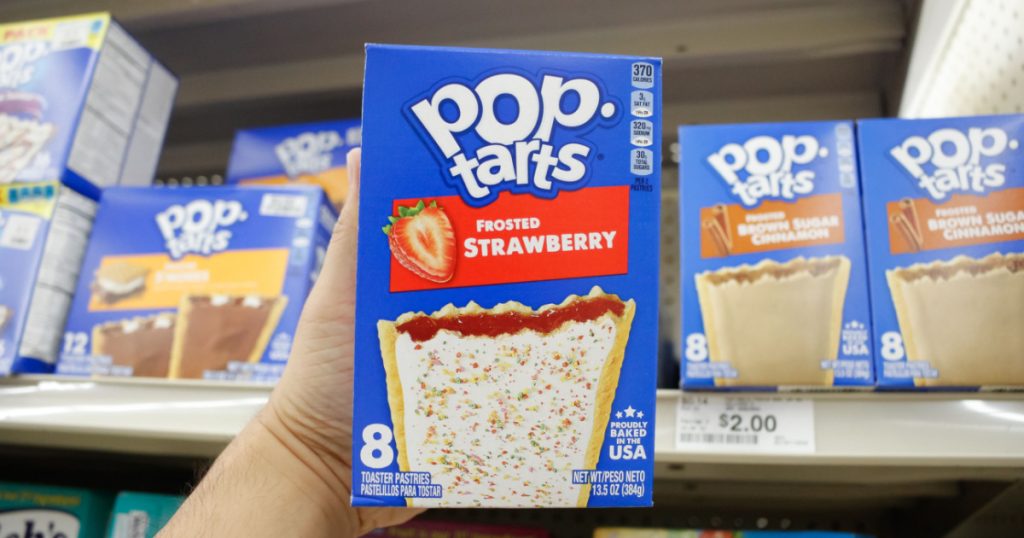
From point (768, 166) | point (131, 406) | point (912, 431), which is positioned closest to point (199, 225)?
point (131, 406)

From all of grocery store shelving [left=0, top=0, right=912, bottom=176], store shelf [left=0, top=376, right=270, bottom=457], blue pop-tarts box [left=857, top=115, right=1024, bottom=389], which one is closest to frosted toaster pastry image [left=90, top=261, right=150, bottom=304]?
store shelf [left=0, top=376, right=270, bottom=457]

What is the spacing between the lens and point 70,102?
144 cm

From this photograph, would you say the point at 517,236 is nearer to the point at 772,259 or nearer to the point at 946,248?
the point at 772,259

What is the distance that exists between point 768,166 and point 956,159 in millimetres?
244

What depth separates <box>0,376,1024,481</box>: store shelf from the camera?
1005 mm

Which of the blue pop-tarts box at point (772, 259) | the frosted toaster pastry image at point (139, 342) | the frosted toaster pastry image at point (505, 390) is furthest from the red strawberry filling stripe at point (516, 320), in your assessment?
the frosted toaster pastry image at point (139, 342)

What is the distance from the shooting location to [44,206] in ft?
4.58

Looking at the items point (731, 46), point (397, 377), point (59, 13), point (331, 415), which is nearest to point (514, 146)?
point (397, 377)

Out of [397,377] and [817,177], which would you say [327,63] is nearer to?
[817,177]

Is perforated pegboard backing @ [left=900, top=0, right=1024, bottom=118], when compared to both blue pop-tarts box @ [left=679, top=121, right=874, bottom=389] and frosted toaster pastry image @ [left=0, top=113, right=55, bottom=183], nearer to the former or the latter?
blue pop-tarts box @ [left=679, top=121, right=874, bottom=389]

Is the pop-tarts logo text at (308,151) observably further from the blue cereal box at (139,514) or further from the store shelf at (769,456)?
the blue cereal box at (139,514)

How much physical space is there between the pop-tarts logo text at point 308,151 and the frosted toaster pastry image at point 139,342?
44 cm

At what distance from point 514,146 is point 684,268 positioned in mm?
470

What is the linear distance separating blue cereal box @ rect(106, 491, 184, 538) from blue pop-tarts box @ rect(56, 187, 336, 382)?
0.76 ft
